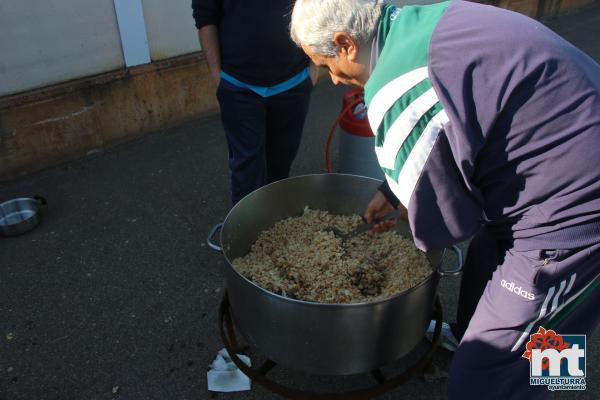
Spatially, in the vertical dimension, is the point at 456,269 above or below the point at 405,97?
below

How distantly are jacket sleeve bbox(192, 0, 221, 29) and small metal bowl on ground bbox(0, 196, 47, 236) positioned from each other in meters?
1.86

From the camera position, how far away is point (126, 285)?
293 cm

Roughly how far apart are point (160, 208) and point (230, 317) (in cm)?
159

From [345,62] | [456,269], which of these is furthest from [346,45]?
[456,269]

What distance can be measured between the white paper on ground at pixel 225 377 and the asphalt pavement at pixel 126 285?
0.04 m

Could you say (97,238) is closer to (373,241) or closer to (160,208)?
(160,208)

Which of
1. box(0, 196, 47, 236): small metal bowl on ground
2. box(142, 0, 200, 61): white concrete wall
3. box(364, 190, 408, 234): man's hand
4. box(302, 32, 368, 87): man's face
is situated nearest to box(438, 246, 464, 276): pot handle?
box(364, 190, 408, 234): man's hand

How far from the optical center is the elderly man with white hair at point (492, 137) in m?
1.32

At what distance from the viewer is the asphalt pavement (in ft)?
7.77

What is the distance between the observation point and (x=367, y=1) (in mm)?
1494

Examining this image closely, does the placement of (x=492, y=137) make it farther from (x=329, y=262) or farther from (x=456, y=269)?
(x=329, y=262)

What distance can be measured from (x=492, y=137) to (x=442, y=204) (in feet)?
0.79

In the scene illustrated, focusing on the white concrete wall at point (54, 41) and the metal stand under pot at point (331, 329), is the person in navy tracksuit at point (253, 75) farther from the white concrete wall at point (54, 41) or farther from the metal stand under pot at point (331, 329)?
the white concrete wall at point (54, 41)

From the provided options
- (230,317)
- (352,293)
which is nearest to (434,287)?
(352,293)
